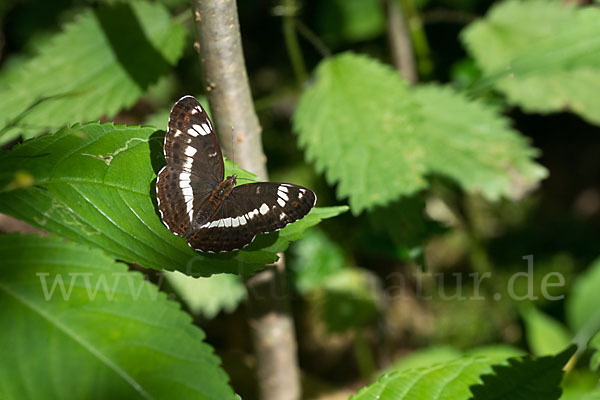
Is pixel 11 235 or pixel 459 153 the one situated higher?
pixel 11 235

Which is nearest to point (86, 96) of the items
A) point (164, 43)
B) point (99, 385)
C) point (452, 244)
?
point (164, 43)

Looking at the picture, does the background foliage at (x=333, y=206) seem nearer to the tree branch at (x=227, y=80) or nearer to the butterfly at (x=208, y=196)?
the butterfly at (x=208, y=196)

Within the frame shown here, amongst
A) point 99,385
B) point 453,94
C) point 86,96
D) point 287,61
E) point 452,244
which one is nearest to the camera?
point 99,385

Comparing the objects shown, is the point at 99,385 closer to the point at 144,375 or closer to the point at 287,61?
the point at 144,375

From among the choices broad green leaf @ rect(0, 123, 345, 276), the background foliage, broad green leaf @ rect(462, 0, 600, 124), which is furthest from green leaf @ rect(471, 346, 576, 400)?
broad green leaf @ rect(462, 0, 600, 124)

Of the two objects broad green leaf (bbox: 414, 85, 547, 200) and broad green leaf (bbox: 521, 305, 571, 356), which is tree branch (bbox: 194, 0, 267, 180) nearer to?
broad green leaf (bbox: 414, 85, 547, 200)

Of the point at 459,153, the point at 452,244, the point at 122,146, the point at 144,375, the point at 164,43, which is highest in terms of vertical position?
the point at 164,43

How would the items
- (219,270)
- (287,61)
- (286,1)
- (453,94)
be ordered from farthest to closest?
(287,61) → (453,94) → (286,1) → (219,270)
